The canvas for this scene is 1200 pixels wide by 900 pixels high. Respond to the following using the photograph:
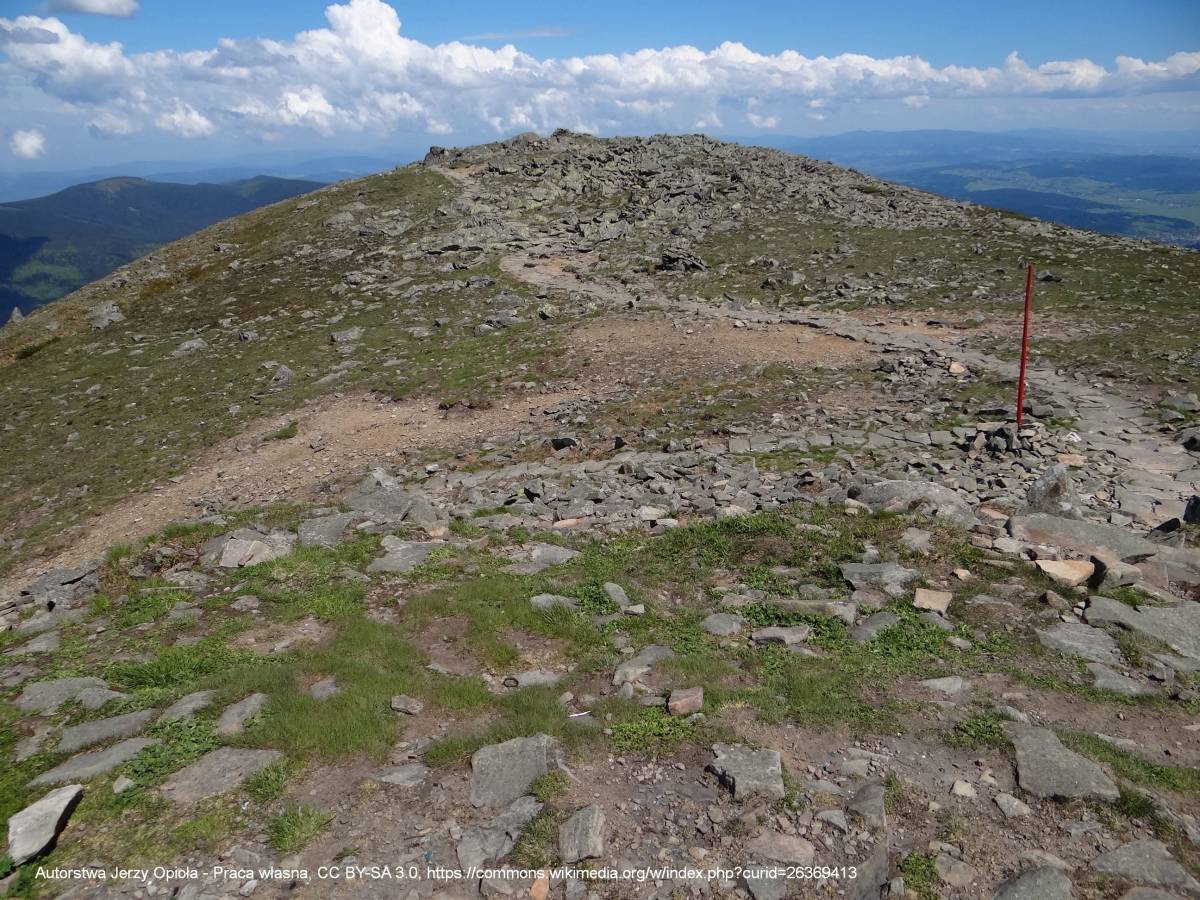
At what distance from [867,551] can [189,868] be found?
10131 millimetres

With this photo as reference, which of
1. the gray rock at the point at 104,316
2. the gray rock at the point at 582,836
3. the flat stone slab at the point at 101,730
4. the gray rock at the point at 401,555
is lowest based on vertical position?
the gray rock at the point at 401,555

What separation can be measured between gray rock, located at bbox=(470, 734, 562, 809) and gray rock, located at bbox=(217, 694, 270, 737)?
Result: 2728 mm

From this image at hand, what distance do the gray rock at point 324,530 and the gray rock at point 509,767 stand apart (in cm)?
717

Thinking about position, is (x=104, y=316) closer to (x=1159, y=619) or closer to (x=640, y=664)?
(x=640, y=664)

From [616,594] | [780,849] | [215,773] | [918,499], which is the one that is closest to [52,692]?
[215,773]

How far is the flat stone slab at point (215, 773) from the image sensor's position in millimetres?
6664

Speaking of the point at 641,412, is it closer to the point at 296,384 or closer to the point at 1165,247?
the point at 296,384

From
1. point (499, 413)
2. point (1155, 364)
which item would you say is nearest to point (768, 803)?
point (499, 413)

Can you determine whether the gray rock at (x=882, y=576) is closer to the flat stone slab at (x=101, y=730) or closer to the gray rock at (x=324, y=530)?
the gray rock at (x=324, y=530)

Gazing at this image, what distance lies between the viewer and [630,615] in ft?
33.8

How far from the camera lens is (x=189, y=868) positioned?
5.82m

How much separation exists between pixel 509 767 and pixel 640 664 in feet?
8.14

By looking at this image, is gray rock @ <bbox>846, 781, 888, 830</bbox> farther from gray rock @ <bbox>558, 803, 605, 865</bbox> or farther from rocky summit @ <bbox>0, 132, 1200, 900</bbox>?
gray rock @ <bbox>558, 803, 605, 865</bbox>

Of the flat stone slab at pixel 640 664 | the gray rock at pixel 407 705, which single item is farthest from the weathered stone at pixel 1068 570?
the gray rock at pixel 407 705
